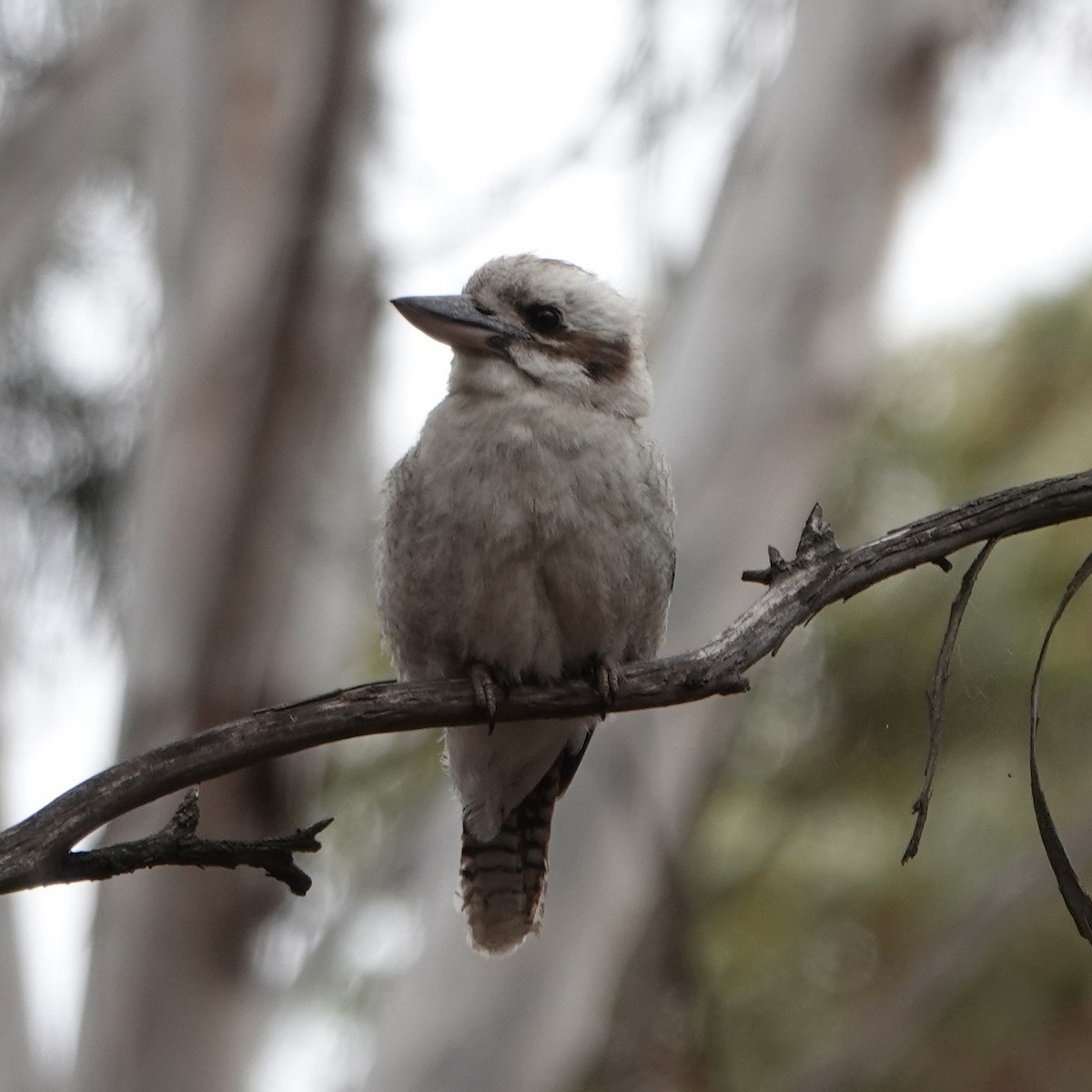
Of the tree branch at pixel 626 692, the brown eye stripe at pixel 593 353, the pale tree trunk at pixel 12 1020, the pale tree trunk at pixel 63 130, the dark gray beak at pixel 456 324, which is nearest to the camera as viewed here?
the tree branch at pixel 626 692

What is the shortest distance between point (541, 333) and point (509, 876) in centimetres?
104

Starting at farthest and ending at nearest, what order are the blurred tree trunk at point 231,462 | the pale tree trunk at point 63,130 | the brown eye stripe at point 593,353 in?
the pale tree trunk at point 63,130 < the blurred tree trunk at point 231,462 < the brown eye stripe at point 593,353

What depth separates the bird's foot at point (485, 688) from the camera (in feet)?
6.62

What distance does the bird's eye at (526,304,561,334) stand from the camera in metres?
2.99

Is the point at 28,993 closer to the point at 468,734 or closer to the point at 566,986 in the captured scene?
the point at 566,986

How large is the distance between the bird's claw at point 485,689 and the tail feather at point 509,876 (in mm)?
575

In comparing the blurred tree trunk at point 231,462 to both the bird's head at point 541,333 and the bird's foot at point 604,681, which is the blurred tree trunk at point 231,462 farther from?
the bird's foot at point 604,681

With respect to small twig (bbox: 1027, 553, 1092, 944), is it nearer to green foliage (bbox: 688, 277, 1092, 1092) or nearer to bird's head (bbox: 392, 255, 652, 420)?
bird's head (bbox: 392, 255, 652, 420)

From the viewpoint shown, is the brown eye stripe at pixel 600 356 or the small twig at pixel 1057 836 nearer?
the small twig at pixel 1057 836

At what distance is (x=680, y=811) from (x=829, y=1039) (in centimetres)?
233

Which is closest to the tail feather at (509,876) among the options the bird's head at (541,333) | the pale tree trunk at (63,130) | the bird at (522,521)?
the bird at (522,521)

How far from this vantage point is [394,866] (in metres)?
5.28

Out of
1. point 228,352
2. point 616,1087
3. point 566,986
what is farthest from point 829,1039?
point 228,352

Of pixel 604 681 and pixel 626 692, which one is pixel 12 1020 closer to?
pixel 604 681
